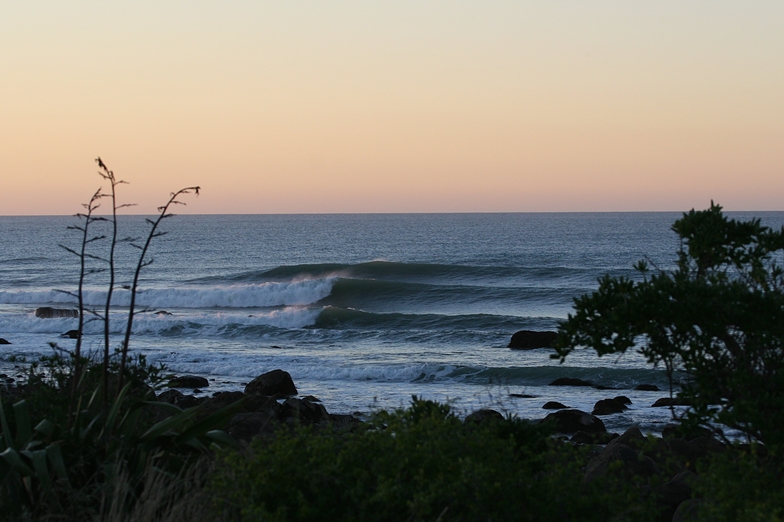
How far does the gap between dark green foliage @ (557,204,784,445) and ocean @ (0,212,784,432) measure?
262mm

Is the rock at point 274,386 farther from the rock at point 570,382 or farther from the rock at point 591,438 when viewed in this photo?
the rock at point 570,382

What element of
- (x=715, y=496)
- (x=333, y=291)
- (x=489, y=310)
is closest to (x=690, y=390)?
(x=715, y=496)

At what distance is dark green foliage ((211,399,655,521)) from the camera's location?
3811mm

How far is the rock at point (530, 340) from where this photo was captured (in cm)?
2369

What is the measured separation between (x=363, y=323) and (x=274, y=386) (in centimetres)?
1440

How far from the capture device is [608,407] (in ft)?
48.9

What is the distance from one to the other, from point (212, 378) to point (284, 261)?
4543cm

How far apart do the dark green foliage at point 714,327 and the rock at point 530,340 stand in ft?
64.1

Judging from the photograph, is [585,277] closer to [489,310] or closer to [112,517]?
[489,310]

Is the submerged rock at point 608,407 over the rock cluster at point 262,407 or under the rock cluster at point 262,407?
under

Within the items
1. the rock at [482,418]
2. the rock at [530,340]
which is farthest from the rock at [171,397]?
the rock at [530,340]

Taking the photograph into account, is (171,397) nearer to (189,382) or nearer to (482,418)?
(189,382)

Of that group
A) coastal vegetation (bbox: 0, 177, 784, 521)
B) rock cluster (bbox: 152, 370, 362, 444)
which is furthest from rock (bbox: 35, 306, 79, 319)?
coastal vegetation (bbox: 0, 177, 784, 521)

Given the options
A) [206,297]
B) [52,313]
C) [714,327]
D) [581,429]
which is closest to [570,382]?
[581,429]
